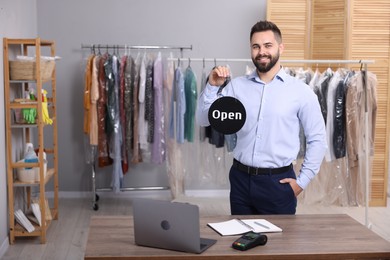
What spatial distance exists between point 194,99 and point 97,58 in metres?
1.02

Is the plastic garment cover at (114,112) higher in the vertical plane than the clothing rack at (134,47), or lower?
lower

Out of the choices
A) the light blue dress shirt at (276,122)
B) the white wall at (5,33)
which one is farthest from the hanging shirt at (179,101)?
the light blue dress shirt at (276,122)

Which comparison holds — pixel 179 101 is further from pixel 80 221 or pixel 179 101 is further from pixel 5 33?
pixel 5 33

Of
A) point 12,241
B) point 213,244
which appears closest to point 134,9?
point 12,241

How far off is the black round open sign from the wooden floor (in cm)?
207

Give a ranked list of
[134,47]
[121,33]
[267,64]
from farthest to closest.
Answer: [121,33], [134,47], [267,64]

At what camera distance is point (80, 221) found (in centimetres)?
532

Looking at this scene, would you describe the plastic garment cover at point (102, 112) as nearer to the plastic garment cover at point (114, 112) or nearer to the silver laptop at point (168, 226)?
the plastic garment cover at point (114, 112)

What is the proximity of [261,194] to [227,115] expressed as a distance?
1.53 ft

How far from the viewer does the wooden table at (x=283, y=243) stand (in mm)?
2145

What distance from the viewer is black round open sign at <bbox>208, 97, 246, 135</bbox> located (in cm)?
272

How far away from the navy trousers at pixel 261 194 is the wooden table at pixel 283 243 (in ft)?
0.92

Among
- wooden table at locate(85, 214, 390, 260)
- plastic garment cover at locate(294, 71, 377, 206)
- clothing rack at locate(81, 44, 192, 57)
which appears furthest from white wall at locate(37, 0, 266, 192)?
wooden table at locate(85, 214, 390, 260)

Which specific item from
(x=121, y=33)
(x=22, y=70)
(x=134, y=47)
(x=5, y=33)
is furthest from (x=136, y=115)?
(x=5, y=33)
